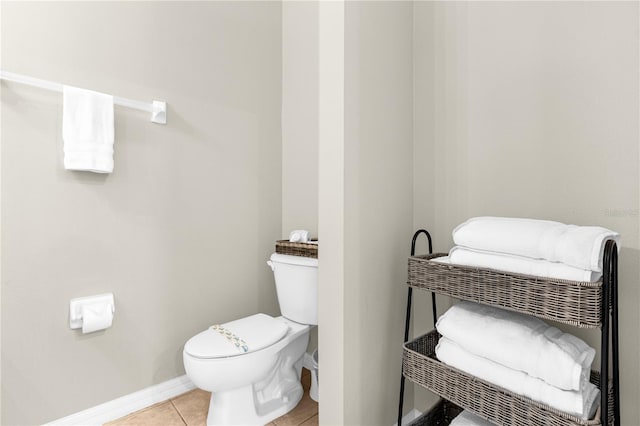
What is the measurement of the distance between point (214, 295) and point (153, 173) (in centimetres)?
74

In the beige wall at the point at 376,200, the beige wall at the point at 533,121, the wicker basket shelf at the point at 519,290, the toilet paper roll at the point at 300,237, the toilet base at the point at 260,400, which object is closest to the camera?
the wicker basket shelf at the point at 519,290

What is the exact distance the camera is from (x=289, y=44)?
2.16 meters

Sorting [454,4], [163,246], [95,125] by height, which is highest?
[454,4]

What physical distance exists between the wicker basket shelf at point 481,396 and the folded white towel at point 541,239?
374 mm

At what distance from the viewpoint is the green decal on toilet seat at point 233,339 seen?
1379 millimetres

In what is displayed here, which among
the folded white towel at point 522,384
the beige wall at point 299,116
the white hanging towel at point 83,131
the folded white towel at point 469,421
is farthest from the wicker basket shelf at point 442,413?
the white hanging towel at point 83,131

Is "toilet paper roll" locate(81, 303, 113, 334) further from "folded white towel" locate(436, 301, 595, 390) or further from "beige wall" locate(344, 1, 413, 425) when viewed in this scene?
"folded white towel" locate(436, 301, 595, 390)

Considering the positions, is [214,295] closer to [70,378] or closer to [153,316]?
[153,316]

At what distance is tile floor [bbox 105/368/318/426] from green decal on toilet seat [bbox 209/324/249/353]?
434 mm

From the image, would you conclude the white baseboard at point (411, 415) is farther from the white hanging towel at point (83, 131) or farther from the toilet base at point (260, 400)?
the white hanging towel at point (83, 131)

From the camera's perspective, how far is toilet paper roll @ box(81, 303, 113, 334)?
144 centimetres

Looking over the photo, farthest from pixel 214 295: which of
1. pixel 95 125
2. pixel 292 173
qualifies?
pixel 95 125

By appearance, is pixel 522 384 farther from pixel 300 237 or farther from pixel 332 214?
pixel 300 237

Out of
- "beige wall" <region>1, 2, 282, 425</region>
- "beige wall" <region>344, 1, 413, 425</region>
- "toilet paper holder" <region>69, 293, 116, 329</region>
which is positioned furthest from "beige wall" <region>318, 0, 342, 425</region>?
"toilet paper holder" <region>69, 293, 116, 329</region>
